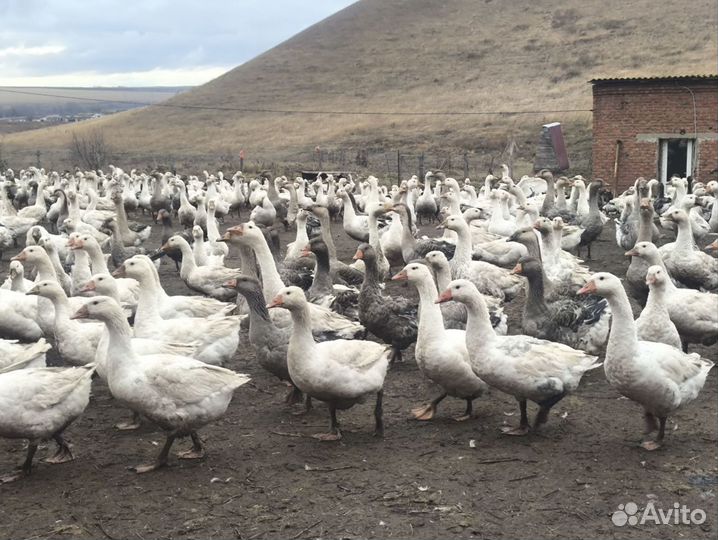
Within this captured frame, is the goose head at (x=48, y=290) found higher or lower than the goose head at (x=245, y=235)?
lower

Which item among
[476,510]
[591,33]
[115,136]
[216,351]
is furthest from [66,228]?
[591,33]

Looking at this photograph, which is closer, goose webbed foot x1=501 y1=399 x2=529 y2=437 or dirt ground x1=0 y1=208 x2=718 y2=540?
dirt ground x1=0 y1=208 x2=718 y2=540

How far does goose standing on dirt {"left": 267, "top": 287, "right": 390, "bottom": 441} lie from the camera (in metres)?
6.23

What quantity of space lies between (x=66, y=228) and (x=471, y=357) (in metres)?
10.5

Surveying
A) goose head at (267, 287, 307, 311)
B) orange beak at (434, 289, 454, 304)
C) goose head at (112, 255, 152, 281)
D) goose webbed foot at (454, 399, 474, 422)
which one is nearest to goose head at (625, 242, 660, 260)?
goose webbed foot at (454, 399, 474, 422)

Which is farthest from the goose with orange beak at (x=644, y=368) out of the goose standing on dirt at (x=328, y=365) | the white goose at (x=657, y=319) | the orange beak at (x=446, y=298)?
the goose standing on dirt at (x=328, y=365)

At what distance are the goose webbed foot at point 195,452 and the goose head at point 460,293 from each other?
7.52 feet

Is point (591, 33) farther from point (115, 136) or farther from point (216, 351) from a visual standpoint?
point (216, 351)

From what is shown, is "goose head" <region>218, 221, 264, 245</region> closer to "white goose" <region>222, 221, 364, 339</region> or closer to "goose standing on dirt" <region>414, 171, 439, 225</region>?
"white goose" <region>222, 221, 364, 339</region>

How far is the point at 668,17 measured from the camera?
204 feet

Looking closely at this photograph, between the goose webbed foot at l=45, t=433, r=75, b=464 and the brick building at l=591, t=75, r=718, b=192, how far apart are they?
2213cm

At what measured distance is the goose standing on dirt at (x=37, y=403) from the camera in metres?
5.50

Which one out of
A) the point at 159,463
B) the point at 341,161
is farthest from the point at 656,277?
the point at 341,161

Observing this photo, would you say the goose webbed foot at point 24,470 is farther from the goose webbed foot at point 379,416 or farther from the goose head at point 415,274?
the goose head at point 415,274
